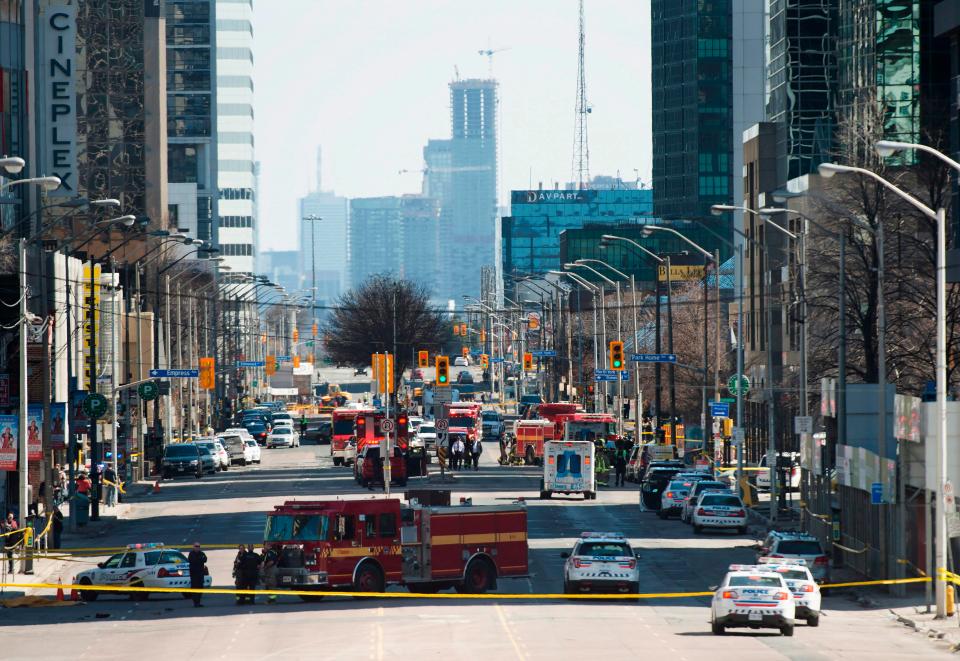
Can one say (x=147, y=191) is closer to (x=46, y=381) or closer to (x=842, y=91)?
(x=842, y=91)

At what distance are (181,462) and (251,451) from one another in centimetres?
863

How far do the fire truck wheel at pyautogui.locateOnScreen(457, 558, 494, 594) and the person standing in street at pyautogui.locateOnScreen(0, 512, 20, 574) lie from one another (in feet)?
40.3

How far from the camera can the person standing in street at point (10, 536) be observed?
46.8 meters

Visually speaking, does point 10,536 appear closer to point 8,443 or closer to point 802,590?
point 8,443

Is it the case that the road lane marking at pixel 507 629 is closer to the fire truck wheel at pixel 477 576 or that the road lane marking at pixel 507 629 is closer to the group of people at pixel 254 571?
the fire truck wheel at pixel 477 576

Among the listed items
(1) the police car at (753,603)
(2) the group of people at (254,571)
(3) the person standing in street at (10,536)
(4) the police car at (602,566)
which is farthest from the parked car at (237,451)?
(1) the police car at (753,603)

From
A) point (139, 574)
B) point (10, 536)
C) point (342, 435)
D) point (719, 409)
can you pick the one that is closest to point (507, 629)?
point (139, 574)

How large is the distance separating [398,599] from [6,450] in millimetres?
14074

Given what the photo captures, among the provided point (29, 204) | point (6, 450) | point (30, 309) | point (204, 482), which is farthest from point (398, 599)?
point (29, 204)

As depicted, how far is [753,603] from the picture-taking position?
33.4 metres

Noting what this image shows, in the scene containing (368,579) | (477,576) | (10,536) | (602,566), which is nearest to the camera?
(368,579)

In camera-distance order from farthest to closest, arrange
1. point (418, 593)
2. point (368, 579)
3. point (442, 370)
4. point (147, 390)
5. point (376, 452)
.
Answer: point (442, 370) → point (147, 390) → point (376, 452) → point (418, 593) → point (368, 579)

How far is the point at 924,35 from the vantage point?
85625 mm

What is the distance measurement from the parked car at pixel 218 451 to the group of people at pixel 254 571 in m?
49.5
